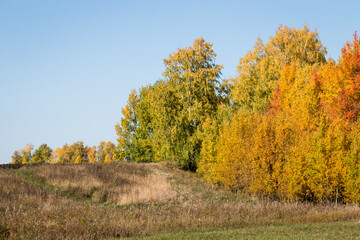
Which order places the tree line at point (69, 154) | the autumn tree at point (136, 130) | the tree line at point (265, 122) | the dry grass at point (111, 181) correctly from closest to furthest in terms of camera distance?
the tree line at point (265, 122) < the dry grass at point (111, 181) < the autumn tree at point (136, 130) < the tree line at point (69, 154)

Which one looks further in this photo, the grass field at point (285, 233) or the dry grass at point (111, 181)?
the dry grass at point (111, 181)

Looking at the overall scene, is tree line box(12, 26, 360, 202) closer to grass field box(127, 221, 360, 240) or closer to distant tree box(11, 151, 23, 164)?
grass field box(127, 221, 360, 240)

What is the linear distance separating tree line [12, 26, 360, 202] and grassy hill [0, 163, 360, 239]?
2.06m

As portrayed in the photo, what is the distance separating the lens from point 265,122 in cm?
2481

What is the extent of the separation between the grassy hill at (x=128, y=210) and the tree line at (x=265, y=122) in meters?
2.06

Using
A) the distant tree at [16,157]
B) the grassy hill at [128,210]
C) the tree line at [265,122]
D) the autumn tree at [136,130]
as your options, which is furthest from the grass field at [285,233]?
the distant tree at [16,157]

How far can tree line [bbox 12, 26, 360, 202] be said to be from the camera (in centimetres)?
2195

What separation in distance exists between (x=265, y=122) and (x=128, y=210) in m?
12.1

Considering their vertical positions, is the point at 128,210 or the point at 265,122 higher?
the point at 265,122

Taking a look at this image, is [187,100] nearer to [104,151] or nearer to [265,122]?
[265,122]

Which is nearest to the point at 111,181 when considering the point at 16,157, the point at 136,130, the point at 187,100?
the point at 187,100

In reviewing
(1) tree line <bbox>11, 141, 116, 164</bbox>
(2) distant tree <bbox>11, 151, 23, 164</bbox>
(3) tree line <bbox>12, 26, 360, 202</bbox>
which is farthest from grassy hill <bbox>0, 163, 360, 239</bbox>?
(2) distant tree <bbox>11, 151, 23, 164</bbox>

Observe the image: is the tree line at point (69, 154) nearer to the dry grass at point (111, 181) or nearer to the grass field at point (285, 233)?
the dry grass at point (111, 181)

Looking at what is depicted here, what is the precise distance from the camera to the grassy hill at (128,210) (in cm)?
1344
